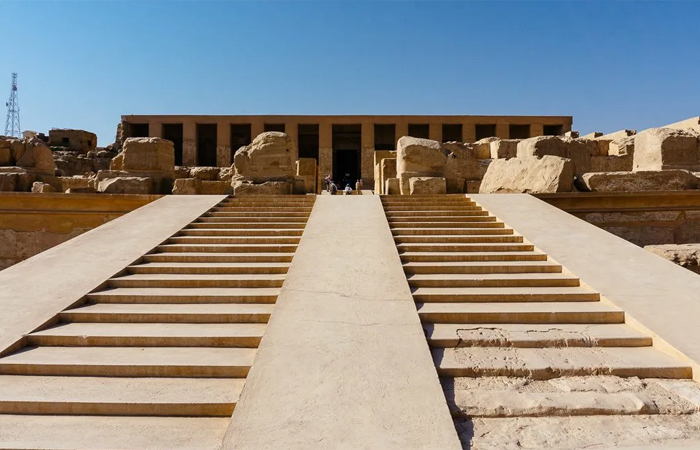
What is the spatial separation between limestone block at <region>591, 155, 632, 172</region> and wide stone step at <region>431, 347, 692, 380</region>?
14.1 meters

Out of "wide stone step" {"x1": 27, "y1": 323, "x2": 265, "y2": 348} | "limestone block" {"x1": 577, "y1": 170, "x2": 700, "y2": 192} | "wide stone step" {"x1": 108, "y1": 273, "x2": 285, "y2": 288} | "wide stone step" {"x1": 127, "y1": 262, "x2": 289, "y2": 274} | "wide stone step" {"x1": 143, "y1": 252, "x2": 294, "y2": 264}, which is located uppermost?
"limestone block" {"x1": 577, "y1": 170, "x2": 700, "y2": 192}

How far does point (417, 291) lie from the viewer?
4043 millimetres

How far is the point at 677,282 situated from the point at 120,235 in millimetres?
5939

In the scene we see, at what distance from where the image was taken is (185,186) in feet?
32.2

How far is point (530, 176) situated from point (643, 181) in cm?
180

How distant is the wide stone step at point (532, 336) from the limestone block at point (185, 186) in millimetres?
7423

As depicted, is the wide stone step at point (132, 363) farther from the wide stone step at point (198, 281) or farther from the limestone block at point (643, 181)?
the limestone block at point (643, 181)

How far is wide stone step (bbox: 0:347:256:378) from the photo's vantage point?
9.87 ft

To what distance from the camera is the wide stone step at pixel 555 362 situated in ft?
9.87

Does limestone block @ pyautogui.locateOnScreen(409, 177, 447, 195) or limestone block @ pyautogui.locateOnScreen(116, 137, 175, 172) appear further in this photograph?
limestone block @ pyautogui.locateOnScreen(116, 137, 175, 172)

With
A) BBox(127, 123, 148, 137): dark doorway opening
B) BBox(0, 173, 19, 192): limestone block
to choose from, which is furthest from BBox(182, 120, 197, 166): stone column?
BBox(0, 173, 19, 192): limestone block

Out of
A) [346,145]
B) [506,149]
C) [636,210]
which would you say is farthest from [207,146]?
[636,210]

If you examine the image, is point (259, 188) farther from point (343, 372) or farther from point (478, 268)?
point (343, 372)

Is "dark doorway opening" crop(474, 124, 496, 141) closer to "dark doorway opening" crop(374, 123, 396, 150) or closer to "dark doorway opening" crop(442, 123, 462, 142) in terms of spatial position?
"dark doorway opening" crop(442, 123, 462, 142)
